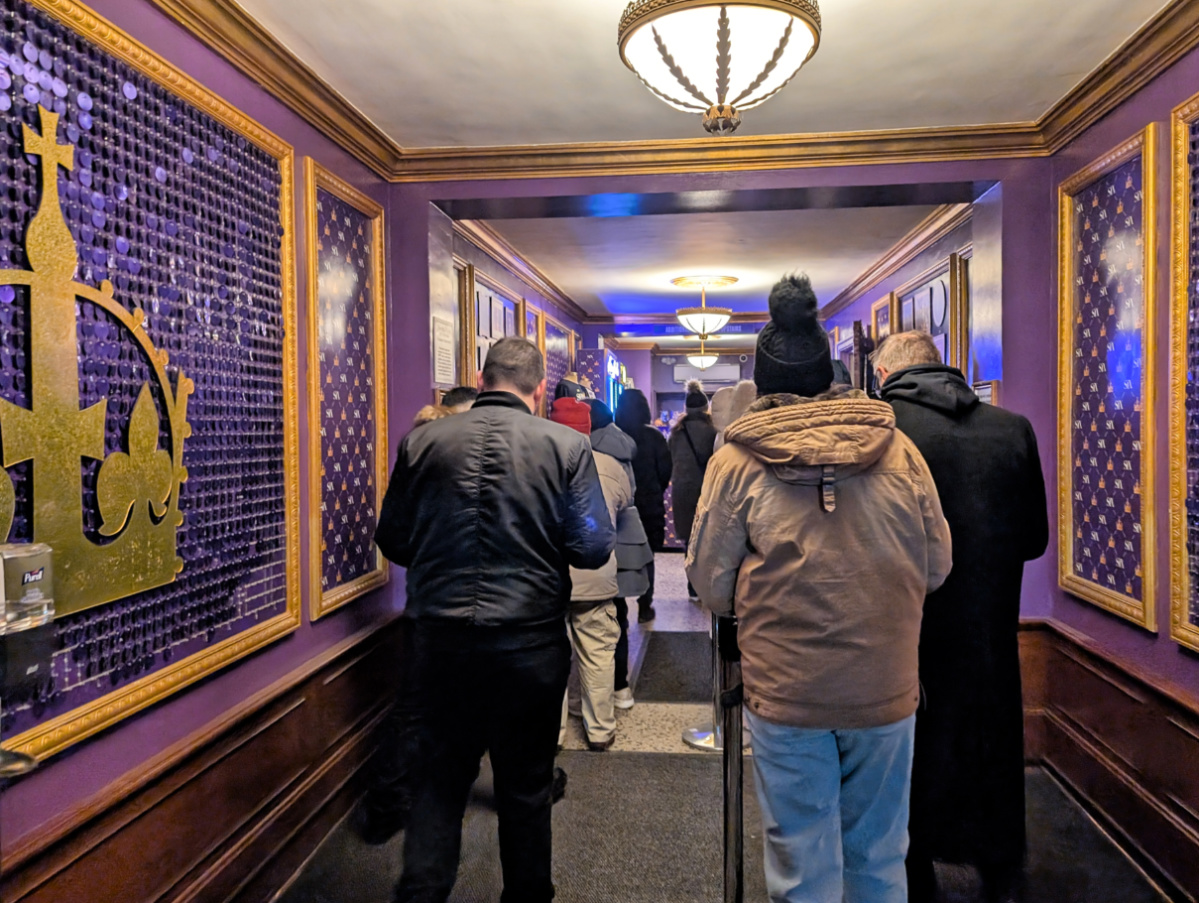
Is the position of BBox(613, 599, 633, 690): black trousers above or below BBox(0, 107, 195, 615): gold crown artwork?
below

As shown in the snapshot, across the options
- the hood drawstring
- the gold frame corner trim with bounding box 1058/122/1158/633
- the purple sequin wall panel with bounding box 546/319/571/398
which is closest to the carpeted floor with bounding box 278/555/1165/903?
the gold frame corner trim with bounding box 1058/122/1158/633

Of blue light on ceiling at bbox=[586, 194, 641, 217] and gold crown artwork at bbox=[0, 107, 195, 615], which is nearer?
gold crown artwork at bbox=[0, 107, 195, 615]

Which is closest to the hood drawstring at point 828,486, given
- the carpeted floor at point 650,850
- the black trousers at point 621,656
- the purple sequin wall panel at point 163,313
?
the carpeted floor at point 650,850

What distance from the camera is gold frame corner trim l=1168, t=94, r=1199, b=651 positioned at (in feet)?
7.51

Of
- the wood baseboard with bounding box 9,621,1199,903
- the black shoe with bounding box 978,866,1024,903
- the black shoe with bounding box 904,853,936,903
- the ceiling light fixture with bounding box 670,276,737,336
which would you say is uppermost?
the ceiling light fixture with bounding box 670,276,737,336

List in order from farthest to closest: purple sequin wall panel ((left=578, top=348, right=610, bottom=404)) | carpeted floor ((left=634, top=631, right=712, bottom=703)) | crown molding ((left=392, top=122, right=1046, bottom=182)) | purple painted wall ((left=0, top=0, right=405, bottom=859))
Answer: purple sequin wall panel ((left=578, top=348, right=610, bottom=404)) → carpeted floor ((left=634, top=631, right=712, bottom=703)) → crown molding ((left=392, top=122, right=1046, bottom=182)) → purple painted wall ((left=0, top=0, right=405, bottom=859))

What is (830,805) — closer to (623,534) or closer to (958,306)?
(623,534)

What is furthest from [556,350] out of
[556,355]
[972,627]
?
[972,627]

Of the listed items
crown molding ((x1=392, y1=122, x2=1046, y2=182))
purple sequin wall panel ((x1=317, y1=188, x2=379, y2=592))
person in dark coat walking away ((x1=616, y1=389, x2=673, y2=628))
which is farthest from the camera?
person in dark coat walking away ((x1=616, y1=389, x2=673, y2=628))

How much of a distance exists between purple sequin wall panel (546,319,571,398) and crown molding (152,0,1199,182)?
3.30 meters

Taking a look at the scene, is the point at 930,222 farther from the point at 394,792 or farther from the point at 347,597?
the point at 394,792

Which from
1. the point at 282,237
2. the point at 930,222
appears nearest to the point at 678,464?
the point at 930,222

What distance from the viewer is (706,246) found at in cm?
550

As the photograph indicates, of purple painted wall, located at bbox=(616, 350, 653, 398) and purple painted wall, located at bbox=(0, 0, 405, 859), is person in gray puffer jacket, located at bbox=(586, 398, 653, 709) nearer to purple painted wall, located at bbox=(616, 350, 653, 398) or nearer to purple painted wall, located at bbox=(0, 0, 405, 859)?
purple painted wall, located at bbox=(0, 0, 405, 859)
